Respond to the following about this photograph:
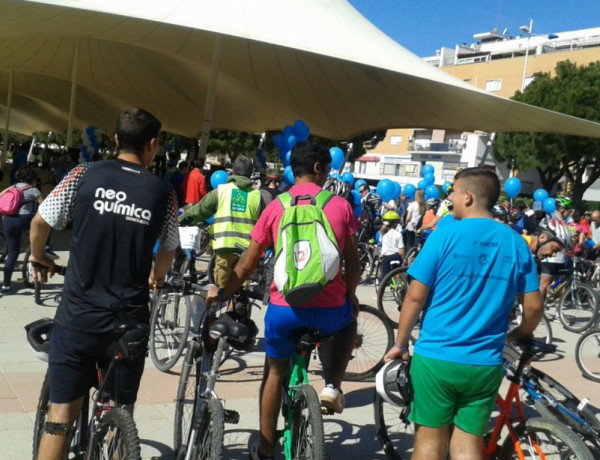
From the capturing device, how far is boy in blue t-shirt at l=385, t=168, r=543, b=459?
300 cm

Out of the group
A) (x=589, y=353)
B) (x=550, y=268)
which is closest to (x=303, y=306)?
(x=589, y=353)

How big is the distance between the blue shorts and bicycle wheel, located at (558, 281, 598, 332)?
766 cm

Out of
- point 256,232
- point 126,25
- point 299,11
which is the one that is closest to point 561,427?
point 256,232

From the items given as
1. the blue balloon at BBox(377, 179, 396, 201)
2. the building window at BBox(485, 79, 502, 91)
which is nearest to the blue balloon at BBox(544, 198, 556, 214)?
the blue balloon at BBox(377, 179, 396, 201)

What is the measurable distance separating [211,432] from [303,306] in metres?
0.91

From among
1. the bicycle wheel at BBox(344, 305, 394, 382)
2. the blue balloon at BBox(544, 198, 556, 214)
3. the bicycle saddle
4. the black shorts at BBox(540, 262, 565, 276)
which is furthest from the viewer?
the blue balloon at BBox(544, 198, 556, 214)

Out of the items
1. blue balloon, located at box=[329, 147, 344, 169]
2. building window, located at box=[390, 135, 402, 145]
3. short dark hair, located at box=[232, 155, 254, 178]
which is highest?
building window, located at box=[390, 135, 402, 145]

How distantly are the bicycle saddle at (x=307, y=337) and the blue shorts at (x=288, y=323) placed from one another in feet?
0.08

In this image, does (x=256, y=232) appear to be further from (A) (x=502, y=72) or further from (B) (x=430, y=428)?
(A) (x=502, y=72)

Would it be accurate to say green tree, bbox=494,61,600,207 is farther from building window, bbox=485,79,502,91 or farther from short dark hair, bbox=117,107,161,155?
short dark hair, bbox=117,107,161,155

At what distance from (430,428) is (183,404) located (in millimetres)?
1403

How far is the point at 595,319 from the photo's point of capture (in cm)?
989

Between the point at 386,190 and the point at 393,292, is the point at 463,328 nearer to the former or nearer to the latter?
the point at 393,292

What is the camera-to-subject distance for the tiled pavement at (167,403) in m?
4.20
